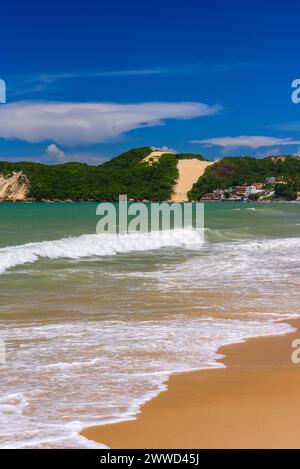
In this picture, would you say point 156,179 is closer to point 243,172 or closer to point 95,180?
point 243,172

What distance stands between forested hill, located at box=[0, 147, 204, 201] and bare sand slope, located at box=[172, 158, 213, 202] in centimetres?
188

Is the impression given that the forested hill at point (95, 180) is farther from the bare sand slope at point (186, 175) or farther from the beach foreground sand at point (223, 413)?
the beach foreground sand at point (223, 413)

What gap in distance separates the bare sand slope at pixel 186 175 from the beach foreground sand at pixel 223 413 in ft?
457

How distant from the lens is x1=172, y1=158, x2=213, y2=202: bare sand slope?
498ft

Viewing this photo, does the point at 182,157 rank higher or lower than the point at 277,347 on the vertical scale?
higher

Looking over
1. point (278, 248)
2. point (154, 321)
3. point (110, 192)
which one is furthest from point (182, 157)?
point (154, 321)

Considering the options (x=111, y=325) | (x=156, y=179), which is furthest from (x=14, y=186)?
(x=111, y=325)

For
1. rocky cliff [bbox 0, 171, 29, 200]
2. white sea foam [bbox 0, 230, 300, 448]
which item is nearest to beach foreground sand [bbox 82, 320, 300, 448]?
white sea foam [bbox 0, 230, 300, 448]

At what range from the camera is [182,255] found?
56.6 ft

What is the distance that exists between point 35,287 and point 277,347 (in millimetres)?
5701

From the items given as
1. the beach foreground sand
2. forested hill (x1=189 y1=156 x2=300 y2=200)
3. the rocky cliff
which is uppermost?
forested hill (x1=189 y1=156 x2=300 y2=200)

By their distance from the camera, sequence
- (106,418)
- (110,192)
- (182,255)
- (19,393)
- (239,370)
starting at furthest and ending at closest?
1. (110,192)
2. (182,255)
3. (239,370)
4. (19,393)
5. (106,418)

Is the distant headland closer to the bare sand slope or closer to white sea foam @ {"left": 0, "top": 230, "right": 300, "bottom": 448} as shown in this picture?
the bare sand slope
